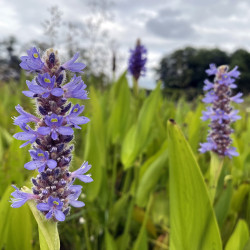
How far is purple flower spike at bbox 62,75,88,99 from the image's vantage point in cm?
85

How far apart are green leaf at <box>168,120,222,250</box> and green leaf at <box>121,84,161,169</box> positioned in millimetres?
1136

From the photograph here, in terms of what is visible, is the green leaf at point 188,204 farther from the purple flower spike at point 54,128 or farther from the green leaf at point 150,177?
the green leaf at point 150,177

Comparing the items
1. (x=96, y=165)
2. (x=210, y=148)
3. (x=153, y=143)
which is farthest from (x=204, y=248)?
(x=153, y=143)

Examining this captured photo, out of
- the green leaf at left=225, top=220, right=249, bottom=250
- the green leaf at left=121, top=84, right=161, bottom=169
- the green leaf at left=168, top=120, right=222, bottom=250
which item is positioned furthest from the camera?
the green leaf at left=121, top=84, right=161, bottom=169

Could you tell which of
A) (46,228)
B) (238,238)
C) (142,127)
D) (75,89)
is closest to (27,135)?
(75,89)

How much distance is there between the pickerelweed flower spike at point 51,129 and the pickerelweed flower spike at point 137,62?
7.31ft

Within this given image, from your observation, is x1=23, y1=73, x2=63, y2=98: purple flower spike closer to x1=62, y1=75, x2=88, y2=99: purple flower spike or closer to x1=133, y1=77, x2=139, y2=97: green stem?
x1=62, y1=75, x2=88, y2=99: purple flower spike

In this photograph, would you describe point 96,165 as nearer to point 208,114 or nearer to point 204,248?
point 208,114

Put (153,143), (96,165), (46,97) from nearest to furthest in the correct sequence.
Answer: (46,97) → (96,165) → (153,143)

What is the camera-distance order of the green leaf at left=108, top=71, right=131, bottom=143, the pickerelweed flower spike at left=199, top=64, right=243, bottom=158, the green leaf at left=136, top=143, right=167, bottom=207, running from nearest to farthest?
the pickerelweed flower spike at left=199, top=64, right=243, bottom=158, the green leaf at left=136, top=143, right=167, bottom=207, the green leaf at left=108, top=71, right=131, bottom=143

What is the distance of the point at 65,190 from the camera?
90 cm

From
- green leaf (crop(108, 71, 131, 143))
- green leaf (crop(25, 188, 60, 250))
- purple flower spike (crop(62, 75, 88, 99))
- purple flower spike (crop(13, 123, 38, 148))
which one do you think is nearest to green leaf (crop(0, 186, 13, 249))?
green leaf (crop(25, 188, 60, 250))

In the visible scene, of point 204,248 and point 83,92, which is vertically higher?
point 83,92

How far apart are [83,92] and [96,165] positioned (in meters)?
1.34
